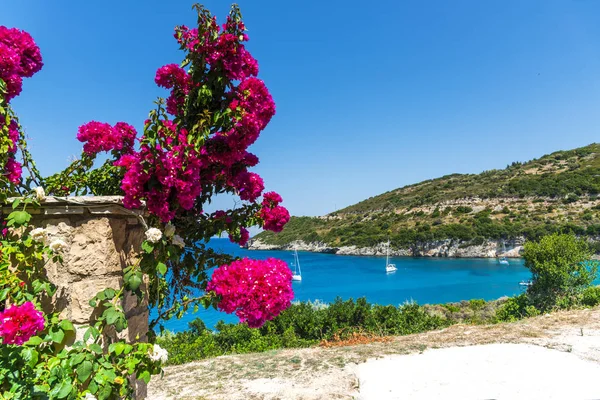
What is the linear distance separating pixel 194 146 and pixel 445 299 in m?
33.9

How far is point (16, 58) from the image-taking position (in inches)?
91.4

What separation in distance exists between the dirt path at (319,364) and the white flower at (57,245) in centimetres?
380

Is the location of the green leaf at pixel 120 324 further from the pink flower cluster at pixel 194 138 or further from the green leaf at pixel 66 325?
the pink flower cluster at pixel 194 138

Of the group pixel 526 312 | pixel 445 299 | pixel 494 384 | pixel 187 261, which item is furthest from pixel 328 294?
pixel 187 261

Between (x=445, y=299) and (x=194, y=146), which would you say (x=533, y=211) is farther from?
(x=194, y=146)

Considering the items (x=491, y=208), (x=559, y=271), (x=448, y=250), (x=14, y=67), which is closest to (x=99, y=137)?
(x=14, y=67)

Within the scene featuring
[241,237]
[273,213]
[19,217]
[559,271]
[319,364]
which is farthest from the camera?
[559,271]

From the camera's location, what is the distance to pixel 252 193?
2635mm

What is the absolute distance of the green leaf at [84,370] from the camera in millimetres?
1842

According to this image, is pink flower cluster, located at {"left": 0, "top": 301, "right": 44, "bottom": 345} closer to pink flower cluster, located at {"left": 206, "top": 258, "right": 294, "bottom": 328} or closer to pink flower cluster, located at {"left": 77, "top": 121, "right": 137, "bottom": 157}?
pink flower cluster, located at {"left": 206, "top": 258, "right": 294, "bottom": 328}

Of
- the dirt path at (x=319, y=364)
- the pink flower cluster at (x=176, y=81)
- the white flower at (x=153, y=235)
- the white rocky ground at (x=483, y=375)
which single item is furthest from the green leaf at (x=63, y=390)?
the white rocky ground at (x=483, y=375)

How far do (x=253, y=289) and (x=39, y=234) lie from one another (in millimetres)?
1213

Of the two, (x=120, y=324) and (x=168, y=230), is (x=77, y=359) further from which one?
(x=168, y=230)

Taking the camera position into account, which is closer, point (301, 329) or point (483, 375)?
point (483, 375)
